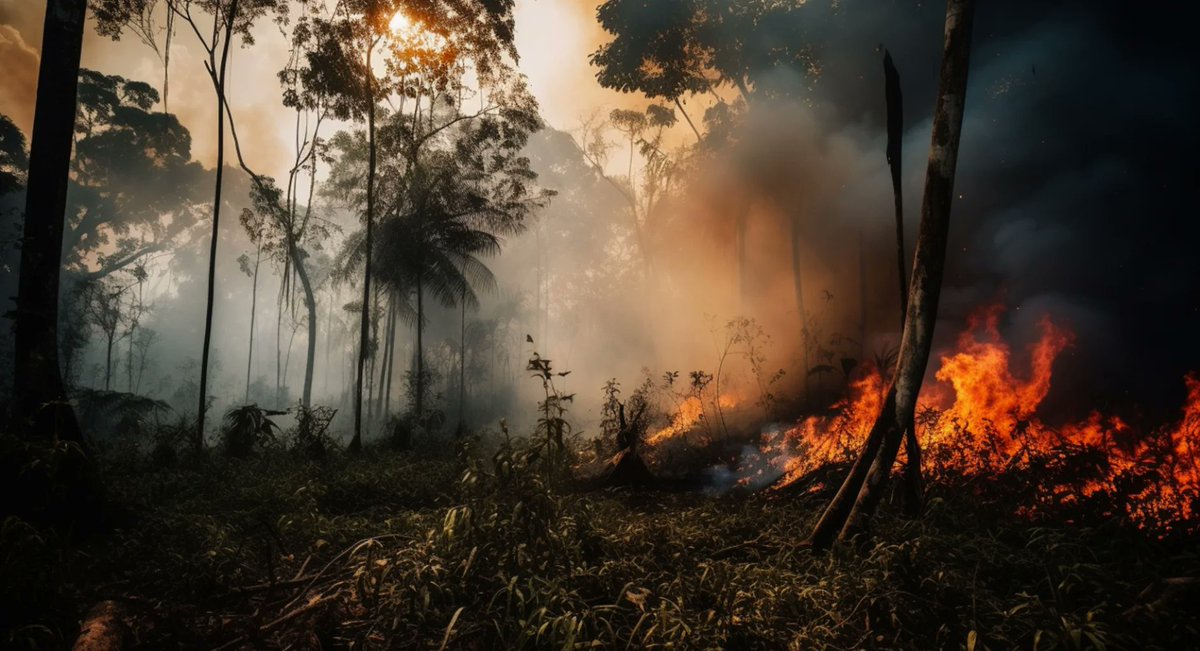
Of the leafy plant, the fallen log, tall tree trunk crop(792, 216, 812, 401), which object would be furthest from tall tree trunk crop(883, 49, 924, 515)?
the leafy plant

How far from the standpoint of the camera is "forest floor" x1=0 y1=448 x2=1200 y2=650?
2854 mm

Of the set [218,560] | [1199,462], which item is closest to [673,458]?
[1199,462]

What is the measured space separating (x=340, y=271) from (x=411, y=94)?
926 centimetres

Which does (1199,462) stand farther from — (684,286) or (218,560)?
(684,286)

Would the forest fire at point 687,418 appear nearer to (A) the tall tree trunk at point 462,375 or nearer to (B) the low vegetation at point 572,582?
(A) the tall tree trunk at point 462,375

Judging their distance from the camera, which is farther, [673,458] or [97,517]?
[673,458]

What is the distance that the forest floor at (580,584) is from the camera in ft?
9.36

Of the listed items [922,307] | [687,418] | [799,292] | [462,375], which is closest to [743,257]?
[799,292]

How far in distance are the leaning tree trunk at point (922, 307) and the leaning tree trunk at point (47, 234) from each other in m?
7.50

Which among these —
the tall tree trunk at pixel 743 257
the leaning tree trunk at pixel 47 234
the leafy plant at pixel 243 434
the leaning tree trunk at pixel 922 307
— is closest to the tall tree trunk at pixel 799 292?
the tall tree trunk at pixel 743 257

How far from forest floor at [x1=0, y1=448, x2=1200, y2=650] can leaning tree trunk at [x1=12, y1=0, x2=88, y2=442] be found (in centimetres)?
128

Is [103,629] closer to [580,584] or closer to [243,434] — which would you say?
[580,584]

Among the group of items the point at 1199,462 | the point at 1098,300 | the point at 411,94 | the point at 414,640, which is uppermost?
the point at 411,94

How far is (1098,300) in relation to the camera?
7488 millimetres
